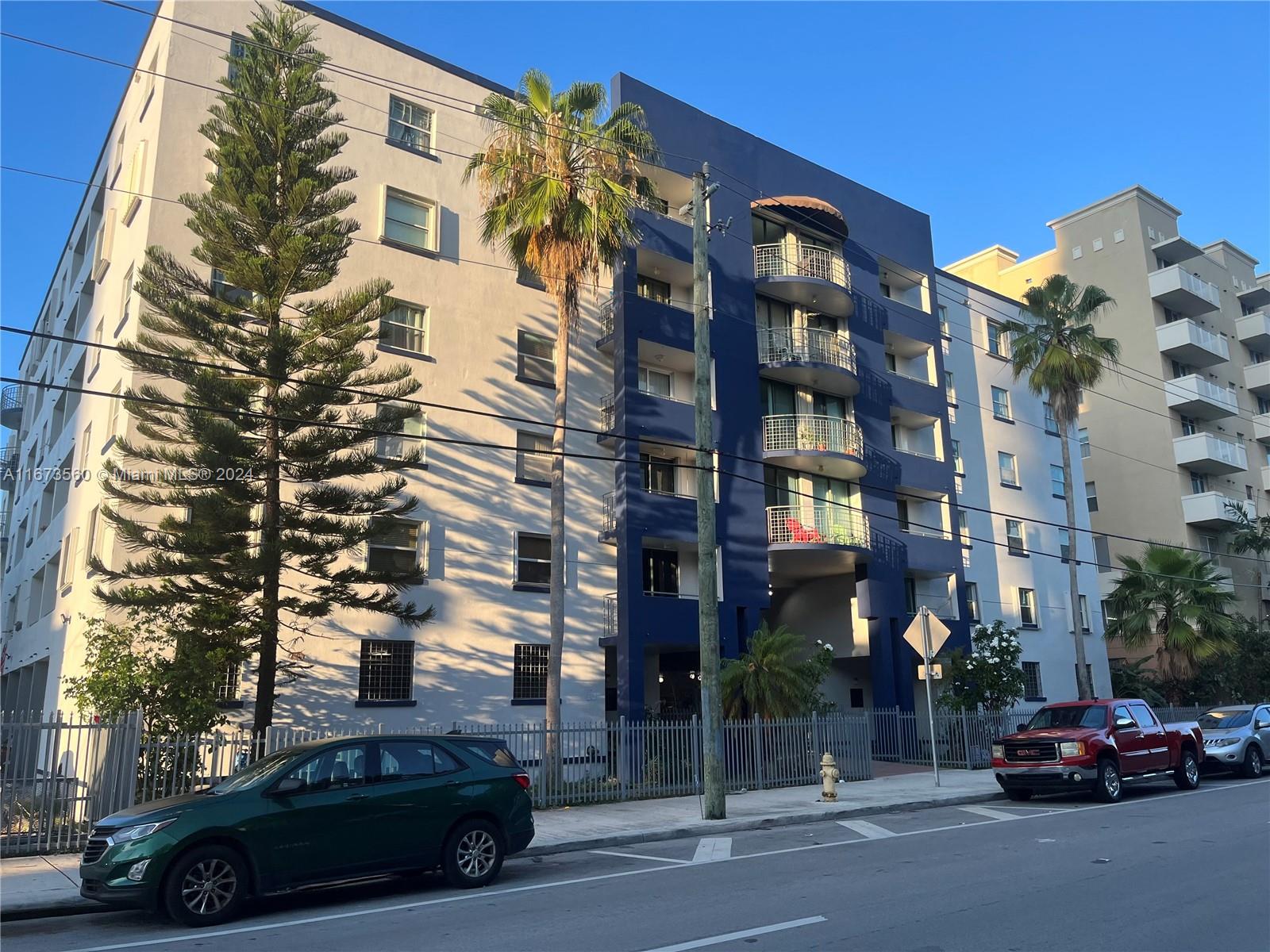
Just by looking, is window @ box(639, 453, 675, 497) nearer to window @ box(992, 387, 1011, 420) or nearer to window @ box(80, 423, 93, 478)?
window @ box(80, 423, 93, 478)

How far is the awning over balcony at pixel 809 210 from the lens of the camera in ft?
91.4

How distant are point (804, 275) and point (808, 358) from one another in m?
2.63

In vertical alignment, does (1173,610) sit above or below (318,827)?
above

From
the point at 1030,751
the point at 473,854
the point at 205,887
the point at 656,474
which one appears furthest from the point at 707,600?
the point at 656,474

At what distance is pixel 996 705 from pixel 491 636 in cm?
1444

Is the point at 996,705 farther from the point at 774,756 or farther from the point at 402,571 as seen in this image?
the point at 402,571

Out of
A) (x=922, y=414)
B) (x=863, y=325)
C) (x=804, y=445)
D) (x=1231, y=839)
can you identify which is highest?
(x=863, y=325)

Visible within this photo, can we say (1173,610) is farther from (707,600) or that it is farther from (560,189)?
(560,189)

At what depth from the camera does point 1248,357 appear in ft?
171

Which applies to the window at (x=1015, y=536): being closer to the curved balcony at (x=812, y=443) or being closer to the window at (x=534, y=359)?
the curved balcony at (x=812, y=443)

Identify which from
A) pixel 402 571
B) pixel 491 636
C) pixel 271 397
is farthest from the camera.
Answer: pixel 491 636

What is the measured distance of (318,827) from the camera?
9.44 meters

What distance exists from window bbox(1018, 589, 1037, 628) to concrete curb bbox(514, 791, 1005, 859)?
1825 centimetres

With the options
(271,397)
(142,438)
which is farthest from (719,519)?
(142,438)
